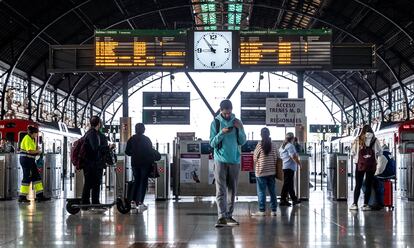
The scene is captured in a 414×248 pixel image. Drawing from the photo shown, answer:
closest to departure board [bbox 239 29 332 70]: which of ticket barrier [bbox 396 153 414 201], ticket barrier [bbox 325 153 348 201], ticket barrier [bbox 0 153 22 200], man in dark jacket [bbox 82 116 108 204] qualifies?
ticket barrier [bbox 325 153 348 201]

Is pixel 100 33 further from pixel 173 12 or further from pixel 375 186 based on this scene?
pixel 173 12

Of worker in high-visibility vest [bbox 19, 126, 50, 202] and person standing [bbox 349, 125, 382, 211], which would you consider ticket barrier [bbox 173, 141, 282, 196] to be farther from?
person standing [bbox 349, 125, 382, 211]

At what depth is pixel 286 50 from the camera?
1560 cm

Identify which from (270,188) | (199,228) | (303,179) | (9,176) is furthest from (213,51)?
(199,228)

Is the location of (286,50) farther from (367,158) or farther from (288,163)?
(367,158)

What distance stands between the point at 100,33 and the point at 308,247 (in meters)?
9.80

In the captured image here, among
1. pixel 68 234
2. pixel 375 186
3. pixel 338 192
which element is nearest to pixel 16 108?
pixel 338 192

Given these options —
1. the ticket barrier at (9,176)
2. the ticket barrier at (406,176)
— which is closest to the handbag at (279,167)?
the ticket barrier at (406,176)

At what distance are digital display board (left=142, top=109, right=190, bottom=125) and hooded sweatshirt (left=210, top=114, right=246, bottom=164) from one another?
11.3m

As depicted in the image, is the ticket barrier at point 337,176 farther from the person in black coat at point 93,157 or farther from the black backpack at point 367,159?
the person in black coat at point 93,157

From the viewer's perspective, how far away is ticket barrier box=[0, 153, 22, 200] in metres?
16.5

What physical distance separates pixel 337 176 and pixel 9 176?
316 inches

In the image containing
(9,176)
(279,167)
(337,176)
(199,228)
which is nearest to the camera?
(199,228)

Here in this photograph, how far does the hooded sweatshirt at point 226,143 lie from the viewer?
31.5ft
